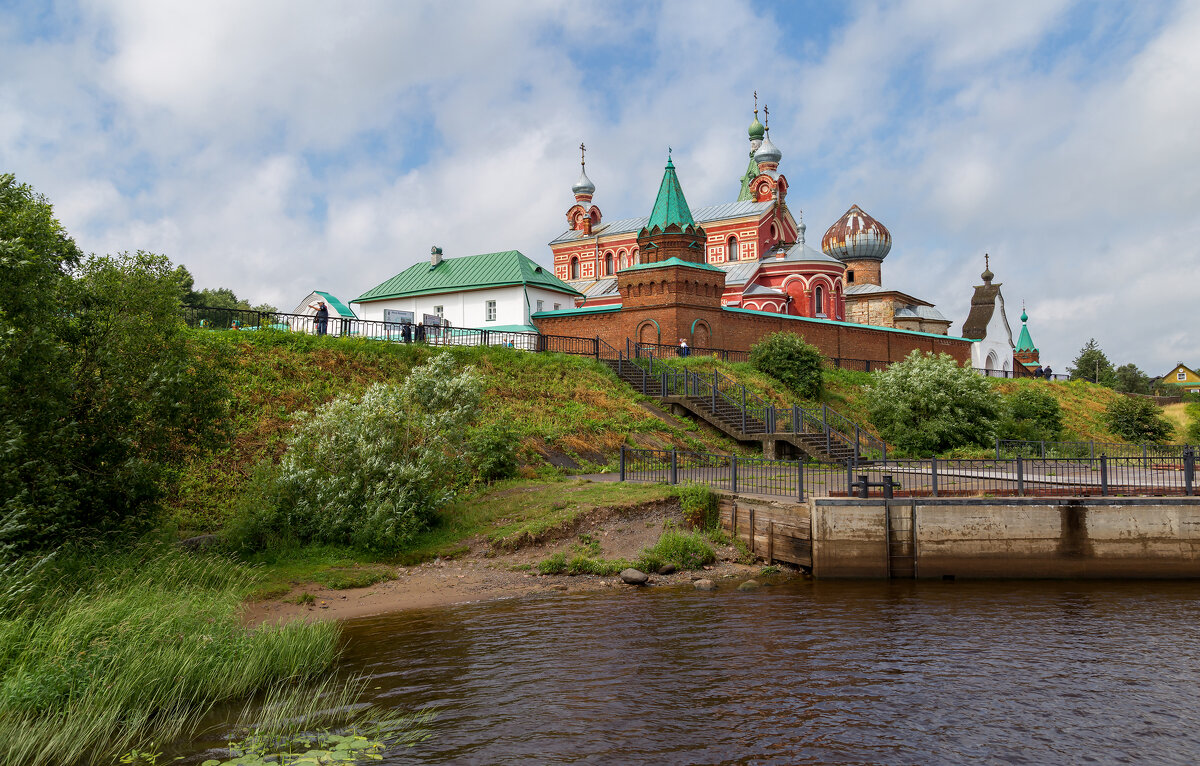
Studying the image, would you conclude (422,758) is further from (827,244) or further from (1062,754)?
(827,244)

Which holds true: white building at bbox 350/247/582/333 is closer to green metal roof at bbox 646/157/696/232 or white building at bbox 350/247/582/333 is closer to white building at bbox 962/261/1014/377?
green metal roof at bbox 646/157/696/232

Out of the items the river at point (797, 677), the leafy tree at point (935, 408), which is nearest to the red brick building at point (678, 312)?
the leafy tree at point (935, 408)

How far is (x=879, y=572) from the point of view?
557 inches

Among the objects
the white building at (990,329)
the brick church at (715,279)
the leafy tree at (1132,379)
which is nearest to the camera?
the brick church at (715,279)

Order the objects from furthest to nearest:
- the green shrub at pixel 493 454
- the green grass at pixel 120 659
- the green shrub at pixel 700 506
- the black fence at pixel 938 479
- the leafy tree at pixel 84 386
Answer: the green shrub at pixel 493 454 → the green shrub at pixel 700 506 → the black fence at pixel 938 479 → the leafy tree at pixel 84 386 → the green grass at pixel 120 659

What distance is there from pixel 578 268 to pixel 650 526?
47.7 m

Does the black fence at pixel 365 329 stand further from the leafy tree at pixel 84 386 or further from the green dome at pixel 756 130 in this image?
the green dome at pixel 756 130

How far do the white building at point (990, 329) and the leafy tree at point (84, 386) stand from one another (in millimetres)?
53327

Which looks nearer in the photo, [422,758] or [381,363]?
[422,758]

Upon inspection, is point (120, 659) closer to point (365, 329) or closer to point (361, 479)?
point (361, 479)

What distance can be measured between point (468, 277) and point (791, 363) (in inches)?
824

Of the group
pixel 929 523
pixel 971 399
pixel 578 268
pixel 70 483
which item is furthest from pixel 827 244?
pixel 70 483

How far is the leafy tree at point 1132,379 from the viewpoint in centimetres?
8151

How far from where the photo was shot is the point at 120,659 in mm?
7805
